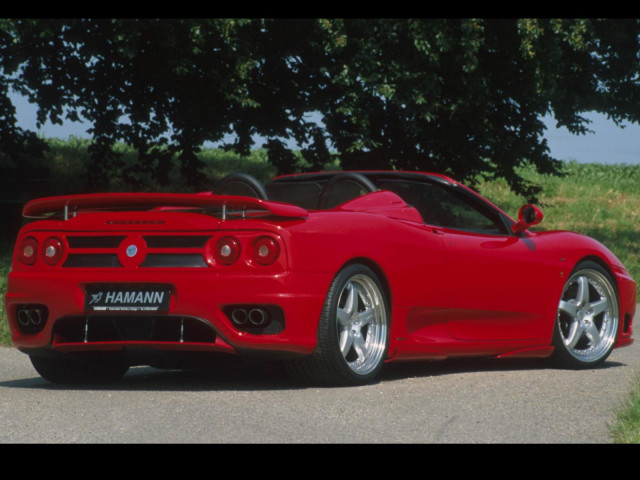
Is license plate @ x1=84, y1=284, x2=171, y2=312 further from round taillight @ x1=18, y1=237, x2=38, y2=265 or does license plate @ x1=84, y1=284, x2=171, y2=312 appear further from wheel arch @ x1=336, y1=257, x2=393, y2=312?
wheel arch @ x1=336, y1=257, x2=393, y2=312

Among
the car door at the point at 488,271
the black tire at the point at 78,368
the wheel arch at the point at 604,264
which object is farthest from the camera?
the wheel arch at the point at 604,264

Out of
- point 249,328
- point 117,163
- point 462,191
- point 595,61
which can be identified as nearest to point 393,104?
point 117,163

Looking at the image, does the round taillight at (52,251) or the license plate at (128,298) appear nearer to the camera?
the license plate at (128,298)

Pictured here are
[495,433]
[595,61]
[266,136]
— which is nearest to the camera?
[495,433]

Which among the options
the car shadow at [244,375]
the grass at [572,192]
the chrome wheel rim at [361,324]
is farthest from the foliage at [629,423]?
the grass at [572,192]

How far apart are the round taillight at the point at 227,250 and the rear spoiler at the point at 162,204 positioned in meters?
0.14

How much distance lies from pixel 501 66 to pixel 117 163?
7981 millimetres

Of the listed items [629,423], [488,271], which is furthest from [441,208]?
[629,423]

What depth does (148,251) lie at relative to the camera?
5.85 meters

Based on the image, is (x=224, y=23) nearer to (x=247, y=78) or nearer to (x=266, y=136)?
(x=247, y=78)

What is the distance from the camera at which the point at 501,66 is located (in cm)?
2158

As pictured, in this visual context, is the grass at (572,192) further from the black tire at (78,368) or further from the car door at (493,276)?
the car door at (493,276)

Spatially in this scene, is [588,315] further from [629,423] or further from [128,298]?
[128,298]

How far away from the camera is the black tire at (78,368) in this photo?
6461 mm
